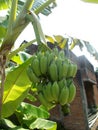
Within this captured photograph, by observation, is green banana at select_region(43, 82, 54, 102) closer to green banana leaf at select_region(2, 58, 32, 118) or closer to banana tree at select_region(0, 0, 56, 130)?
banana tree at select_region(0, 0, 56, 130)

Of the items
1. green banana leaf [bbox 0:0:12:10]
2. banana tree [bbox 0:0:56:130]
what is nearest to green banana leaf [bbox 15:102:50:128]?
banana tree [bbox 0:0:56:130]

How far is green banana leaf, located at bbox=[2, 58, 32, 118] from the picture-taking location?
1.75m

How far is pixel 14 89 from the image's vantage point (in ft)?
6.10

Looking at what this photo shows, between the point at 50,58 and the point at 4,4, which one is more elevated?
the point at 4,4

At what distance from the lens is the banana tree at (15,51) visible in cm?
134

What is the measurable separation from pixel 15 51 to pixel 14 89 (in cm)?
37

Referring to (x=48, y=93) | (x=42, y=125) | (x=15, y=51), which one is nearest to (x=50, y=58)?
(x=48, y=93)

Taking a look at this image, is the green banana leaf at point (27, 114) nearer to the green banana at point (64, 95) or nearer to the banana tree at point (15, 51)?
the banana tree at point (15, 51)

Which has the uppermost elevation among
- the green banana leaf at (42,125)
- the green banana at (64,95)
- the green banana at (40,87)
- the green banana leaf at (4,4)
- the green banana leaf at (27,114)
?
the green banana leaf at (4,4)

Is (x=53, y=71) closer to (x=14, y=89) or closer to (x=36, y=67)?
(x=36, y=67)

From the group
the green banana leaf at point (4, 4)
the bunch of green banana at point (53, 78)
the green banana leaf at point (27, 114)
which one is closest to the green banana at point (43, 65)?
the bunch of green banana at point (53, 78)

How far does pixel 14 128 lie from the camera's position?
5.56 feet

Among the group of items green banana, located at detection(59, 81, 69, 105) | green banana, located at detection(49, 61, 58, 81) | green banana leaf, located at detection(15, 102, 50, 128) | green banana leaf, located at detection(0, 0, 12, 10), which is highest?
green banana leaf, located at detection(0, 0, 12, 10)

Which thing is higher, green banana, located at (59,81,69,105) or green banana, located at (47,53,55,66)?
green banana, located at (47,53,55,66)
